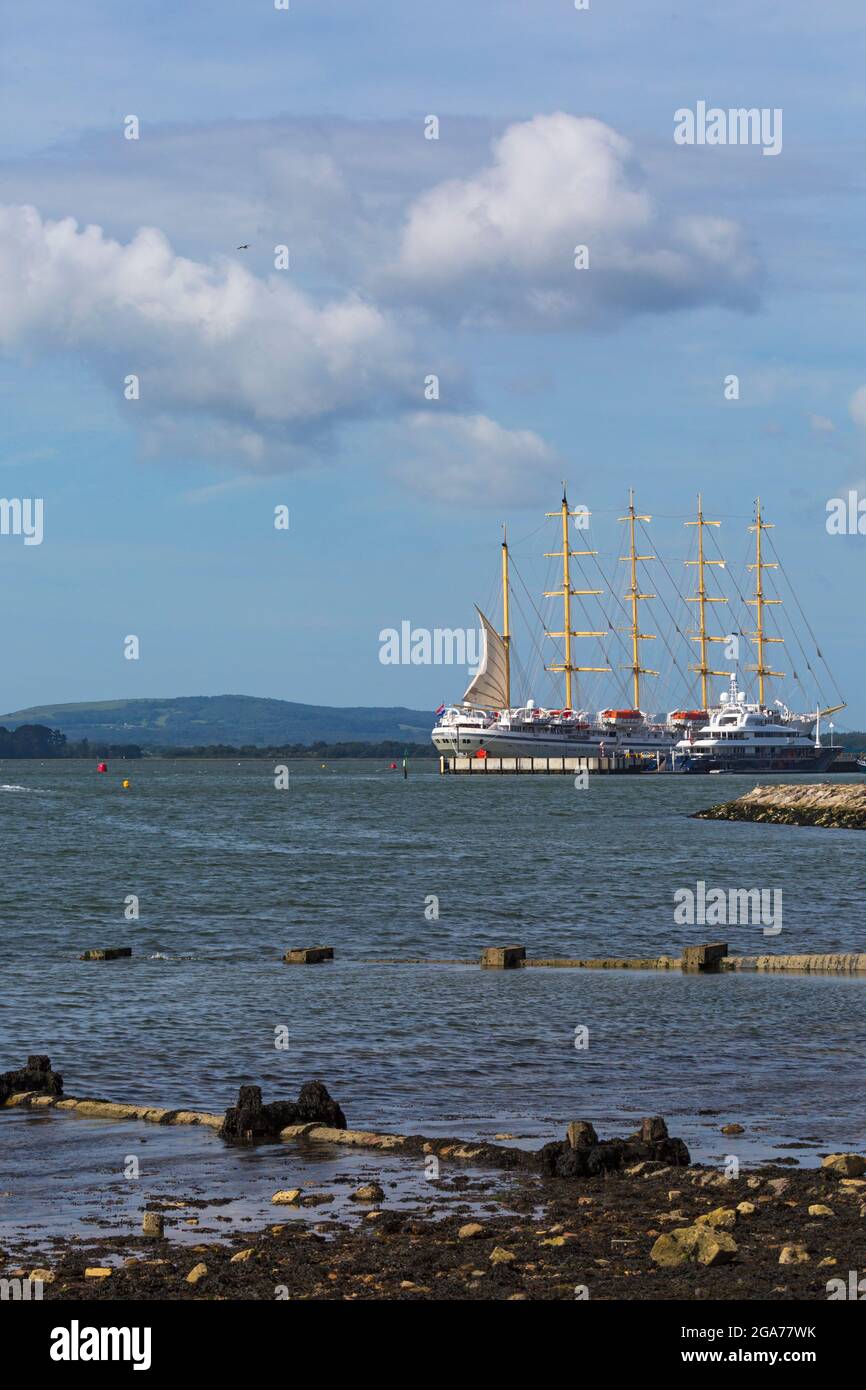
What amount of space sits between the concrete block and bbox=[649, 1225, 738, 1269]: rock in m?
24.0

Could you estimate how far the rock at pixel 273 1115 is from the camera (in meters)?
18.2

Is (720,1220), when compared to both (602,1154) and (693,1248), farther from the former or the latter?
(602,1154)

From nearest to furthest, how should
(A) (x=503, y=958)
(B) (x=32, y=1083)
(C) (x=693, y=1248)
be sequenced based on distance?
(C) (x=693, y=1248), (B) (x=32, y=1083), (A) (x=503, y=958)

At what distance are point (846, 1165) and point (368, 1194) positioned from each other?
4.43m

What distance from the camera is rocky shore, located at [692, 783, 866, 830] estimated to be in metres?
108

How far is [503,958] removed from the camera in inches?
1356

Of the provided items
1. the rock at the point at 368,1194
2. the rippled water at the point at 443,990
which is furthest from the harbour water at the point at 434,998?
the rock at the point at 368,1194

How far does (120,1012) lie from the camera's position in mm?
28781

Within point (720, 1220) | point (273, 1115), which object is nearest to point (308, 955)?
point (273, 1115)

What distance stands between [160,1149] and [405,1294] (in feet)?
21.8
